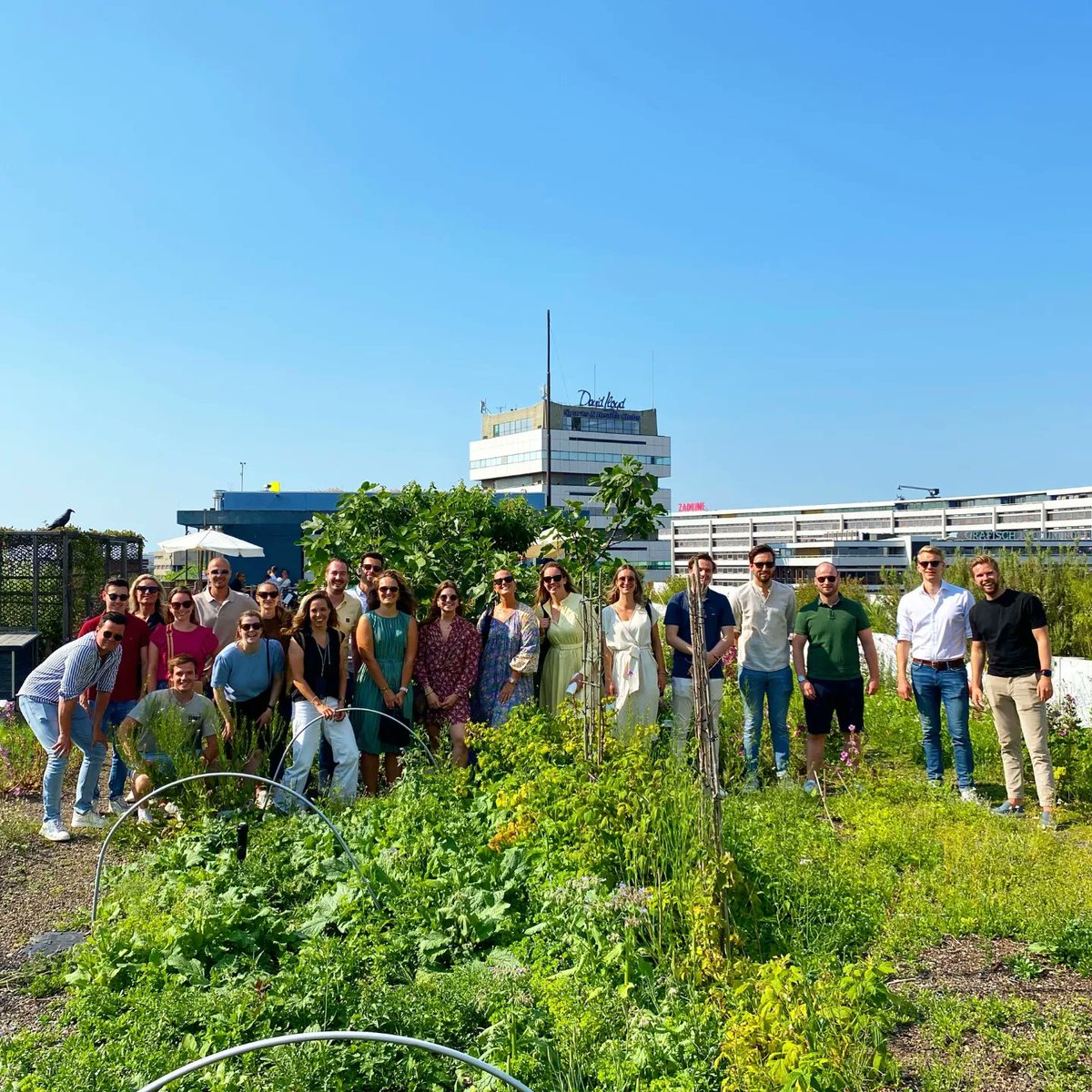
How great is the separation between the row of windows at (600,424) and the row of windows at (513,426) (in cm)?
477

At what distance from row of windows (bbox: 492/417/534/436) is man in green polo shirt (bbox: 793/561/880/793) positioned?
100025mm

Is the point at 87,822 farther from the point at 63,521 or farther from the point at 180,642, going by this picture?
the point at 63,521

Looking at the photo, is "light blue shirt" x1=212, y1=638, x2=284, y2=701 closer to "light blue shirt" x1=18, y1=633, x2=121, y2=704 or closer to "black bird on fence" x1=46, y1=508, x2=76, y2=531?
"light blue shirt" x1=18, y1=633, x2=121, y2=704

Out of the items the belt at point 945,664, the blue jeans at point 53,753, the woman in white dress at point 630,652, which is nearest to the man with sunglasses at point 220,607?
the blue jeans at point 53,753

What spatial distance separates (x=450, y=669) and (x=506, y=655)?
43 cm

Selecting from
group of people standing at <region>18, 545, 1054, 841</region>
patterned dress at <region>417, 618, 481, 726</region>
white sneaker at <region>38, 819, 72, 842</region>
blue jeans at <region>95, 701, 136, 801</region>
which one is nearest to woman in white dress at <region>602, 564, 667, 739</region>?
group of people standing at <region>18, 545, 1054, 841</region>

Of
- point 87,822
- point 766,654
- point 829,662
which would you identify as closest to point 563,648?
point 766,654

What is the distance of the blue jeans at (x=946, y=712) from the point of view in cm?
656

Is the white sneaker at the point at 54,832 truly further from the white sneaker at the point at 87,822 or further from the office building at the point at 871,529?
the office building at the point at 871,529

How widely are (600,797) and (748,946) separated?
917mm

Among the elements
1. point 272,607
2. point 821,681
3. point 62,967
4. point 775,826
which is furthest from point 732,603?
point 62,967

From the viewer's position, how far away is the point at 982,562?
6.12 metres

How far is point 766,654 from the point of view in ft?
22.4

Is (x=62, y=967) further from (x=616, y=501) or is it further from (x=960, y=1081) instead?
(x=616, y=501)
